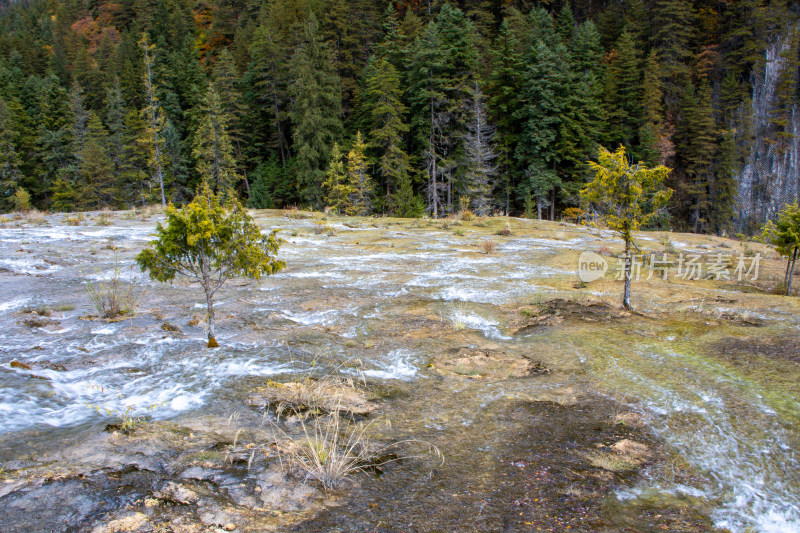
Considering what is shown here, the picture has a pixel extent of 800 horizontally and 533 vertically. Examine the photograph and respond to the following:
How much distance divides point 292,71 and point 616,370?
41.0m

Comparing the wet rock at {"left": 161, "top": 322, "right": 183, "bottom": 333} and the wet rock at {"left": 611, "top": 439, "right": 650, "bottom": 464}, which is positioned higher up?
the wet rock at {"left": 161, "top": 322, "right": 183, "bottom": 333}

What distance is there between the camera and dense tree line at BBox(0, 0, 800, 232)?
3803 centimetres

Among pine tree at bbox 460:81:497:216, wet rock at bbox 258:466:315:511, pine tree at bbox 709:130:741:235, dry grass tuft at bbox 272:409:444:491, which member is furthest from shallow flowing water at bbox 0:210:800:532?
pine tree at bbox 709:130:741:235

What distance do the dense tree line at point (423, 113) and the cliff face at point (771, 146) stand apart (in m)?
0.50

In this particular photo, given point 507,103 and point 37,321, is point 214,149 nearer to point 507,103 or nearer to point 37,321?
point 507,103

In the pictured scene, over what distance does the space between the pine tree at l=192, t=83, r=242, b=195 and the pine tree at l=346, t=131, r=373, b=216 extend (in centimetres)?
1039

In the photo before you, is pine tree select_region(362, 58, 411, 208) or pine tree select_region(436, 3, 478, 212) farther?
Result: pine tree select_region(436, 3, 478, 212)

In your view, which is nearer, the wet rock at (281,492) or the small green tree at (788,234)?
the wet rock at (281,492)

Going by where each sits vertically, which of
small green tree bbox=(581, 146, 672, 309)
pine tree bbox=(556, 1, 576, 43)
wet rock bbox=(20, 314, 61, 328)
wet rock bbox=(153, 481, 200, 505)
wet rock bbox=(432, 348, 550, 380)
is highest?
pine tree bbox=(556, 1, 576, 43)

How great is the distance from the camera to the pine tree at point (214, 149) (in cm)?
3716

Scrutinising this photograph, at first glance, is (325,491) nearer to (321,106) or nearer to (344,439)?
(344,439)

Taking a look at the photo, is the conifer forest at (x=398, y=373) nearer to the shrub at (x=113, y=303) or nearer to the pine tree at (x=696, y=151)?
the shrub at (x=113, y=303)

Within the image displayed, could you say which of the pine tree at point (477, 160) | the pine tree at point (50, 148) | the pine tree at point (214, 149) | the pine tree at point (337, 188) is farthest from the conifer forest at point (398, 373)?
the pine tree at point (50, 148)

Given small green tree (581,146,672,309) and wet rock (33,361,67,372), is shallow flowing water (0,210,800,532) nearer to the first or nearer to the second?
wet rock (33,361,67,372)
